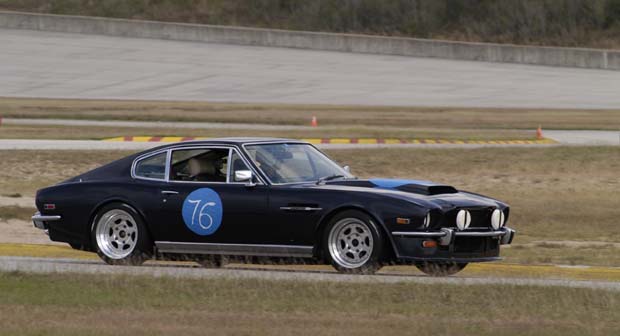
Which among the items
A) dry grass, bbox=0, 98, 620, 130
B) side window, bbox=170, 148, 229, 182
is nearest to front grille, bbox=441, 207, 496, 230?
side window, bbox=170, 148, 229, 182

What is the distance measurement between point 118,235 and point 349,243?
228cm

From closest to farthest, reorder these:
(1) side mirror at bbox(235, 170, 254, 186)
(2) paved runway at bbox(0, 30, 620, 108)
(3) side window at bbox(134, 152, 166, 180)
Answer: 1. (1) side mirror at bbox(235, 170, 254, 186)
2. (3) side window at bbox(134, 152, 166, 180)
3. (2) paved runway at bbox(0, 30, 620, 108)

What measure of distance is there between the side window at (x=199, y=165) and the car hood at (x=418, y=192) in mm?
1055

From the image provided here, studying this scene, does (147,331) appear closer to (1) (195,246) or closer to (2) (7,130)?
(1) (195,246)

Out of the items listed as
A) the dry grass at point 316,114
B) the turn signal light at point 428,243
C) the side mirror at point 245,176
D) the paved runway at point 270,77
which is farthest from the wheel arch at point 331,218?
the paved runway at point 270,77

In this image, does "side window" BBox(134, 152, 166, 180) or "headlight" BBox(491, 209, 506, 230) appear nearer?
"headlight" BBox(491, 209, 506, 230)

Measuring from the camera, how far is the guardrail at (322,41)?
53.0 meters

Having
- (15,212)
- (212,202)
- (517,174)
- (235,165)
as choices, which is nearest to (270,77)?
(517,174)

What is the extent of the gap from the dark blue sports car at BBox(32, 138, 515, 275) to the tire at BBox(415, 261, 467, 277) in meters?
0.01

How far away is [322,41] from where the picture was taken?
5744cm

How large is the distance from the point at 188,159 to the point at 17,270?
2.00 metres

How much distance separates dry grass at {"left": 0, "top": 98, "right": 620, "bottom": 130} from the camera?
117ft

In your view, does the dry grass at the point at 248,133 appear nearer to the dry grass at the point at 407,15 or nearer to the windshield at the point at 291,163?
the windshield at the point at 291,163

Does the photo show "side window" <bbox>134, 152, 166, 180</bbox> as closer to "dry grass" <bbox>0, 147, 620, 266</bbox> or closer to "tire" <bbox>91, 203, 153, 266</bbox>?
"tire" <bbox>91, 203, 153, 266</bbox>
